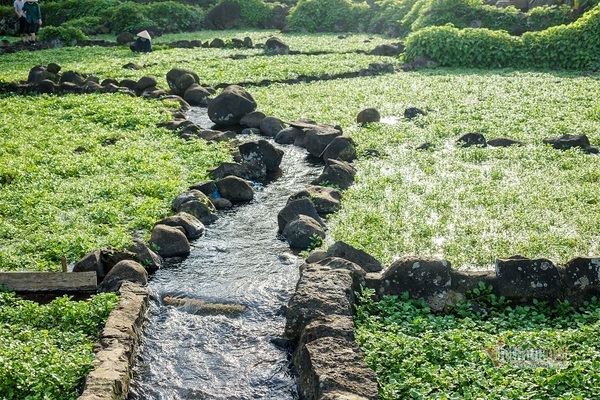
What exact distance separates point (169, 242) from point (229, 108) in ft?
31.8

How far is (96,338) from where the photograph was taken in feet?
32.5

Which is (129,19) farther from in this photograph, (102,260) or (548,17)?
(102,260)

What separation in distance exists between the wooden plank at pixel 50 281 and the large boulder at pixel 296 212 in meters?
3.86

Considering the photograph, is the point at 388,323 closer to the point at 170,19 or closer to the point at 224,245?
the point at 224,245

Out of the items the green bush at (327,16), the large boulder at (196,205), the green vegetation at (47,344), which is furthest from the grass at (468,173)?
the green bush at (327,16)

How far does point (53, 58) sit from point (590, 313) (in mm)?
27633

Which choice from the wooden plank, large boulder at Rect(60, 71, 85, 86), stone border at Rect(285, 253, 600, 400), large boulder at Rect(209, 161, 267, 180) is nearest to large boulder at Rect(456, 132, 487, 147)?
large boulder at Rect(209, 161, 267, 180)

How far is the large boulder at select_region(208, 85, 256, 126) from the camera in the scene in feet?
72.9

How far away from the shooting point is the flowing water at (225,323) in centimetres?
929

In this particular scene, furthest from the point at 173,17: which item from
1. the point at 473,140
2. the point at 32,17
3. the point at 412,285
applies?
the point at 412,285

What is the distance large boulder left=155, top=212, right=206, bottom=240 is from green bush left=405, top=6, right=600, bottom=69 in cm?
1889

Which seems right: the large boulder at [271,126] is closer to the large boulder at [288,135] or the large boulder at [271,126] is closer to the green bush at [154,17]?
the large boulder at [288,135]

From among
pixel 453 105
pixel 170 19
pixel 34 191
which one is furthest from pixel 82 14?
pixel 34 191

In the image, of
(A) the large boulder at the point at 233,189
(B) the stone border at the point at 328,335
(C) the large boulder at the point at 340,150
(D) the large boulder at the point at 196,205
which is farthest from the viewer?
(C) the large boulder at the point at 340,150
